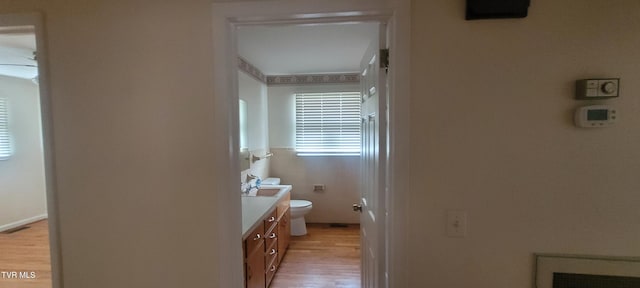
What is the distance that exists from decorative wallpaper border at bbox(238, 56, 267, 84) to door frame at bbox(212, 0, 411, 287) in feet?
6.26

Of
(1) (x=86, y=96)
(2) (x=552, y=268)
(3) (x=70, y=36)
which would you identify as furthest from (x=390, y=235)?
(3) (x=70, y=36)

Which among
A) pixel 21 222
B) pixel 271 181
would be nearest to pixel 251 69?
pixel 271 181

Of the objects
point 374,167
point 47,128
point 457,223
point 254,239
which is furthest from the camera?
point 254,239

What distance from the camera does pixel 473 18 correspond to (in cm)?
102

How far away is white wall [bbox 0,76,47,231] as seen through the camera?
361 centimetres

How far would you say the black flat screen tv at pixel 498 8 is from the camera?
3.21 ft

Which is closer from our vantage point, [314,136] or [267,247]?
[267,247]

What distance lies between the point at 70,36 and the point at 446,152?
5.73ft

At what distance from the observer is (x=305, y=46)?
2586 mm

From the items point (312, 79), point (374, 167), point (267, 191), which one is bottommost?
point (267, 191)

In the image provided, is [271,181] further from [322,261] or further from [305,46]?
[305,46]

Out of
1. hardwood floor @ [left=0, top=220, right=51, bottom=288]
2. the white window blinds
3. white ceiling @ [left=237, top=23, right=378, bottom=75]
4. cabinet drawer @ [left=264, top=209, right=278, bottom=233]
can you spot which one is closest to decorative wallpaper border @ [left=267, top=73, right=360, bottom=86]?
white ceiling @ [left=237, top=23, right=378, bottom=75]

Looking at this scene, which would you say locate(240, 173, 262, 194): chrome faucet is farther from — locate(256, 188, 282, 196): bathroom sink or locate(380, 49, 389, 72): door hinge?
locate(380, 49, 389, 72): door hinge

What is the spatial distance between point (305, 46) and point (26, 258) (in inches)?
144
